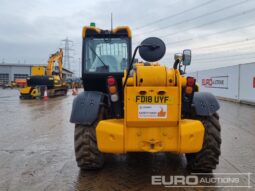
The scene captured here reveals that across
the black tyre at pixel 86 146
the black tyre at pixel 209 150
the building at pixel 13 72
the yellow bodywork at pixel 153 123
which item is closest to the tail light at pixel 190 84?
the yellow bodywork at pixel 153 123

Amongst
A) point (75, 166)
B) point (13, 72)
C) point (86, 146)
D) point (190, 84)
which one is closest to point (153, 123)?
point (190, 84)

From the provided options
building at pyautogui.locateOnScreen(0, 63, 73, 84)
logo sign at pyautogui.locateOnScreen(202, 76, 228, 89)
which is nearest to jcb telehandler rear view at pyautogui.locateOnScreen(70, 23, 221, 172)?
logo sign at pyautogui.locateOnScreen(202, 76, 228, 89)

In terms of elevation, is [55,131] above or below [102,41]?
below

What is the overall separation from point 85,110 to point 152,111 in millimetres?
1194

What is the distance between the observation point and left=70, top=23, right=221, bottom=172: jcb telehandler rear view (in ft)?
15.6

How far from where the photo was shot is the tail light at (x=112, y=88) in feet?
16.4

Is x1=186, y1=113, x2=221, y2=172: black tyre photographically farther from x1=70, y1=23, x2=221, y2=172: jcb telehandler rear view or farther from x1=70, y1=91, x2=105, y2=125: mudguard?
x1=70, y1=91, x2=105, y2=125: mudguard

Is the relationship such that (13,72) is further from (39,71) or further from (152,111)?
(152,111)

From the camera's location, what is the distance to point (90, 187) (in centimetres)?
489

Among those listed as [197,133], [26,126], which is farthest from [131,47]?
[26,126]

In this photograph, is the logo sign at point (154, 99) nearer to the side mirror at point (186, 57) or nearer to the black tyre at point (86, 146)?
the side mirror at point (186, 57)

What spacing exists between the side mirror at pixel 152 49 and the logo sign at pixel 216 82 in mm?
20030

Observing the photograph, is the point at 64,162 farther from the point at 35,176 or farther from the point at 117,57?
the point at 117,57

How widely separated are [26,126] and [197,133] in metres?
7.68
